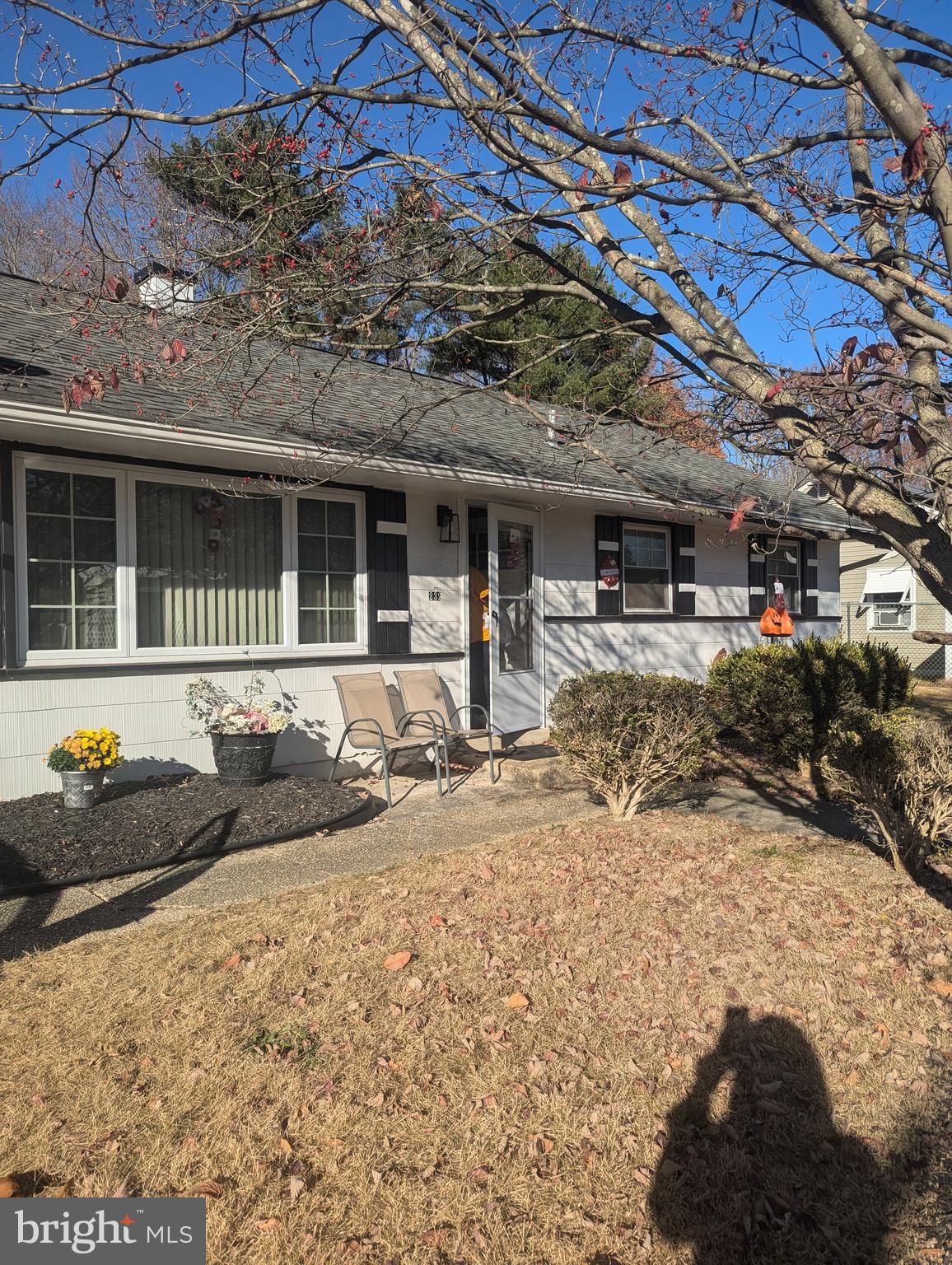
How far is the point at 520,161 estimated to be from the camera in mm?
4051

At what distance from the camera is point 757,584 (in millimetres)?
13266

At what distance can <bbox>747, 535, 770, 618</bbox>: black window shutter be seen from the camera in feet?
43.0

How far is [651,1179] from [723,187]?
11.6 ft

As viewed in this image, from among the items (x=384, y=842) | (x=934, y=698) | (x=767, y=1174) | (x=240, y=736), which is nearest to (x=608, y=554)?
(x=240, y=736)

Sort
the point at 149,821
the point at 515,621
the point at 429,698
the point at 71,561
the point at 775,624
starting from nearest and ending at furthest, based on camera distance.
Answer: the point at 149,821 → the point at 71,561 → the point at 429,698 → the point at 515,621 → the point at 775,624

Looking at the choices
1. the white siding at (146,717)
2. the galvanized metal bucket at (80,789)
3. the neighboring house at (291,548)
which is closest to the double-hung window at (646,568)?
the neighboring house at (291,548)

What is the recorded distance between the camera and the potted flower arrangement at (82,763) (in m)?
5.91

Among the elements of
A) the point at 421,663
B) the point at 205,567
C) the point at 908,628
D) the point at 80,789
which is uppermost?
the point at 205,567

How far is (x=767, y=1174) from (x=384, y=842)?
12.0ft

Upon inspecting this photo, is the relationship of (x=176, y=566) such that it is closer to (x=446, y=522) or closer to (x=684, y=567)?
(x=446, y=522)

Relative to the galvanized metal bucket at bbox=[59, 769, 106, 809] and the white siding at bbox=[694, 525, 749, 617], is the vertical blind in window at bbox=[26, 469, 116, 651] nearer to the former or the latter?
the galvanized metal bucket at bbox=[59, 769, 106, 809]

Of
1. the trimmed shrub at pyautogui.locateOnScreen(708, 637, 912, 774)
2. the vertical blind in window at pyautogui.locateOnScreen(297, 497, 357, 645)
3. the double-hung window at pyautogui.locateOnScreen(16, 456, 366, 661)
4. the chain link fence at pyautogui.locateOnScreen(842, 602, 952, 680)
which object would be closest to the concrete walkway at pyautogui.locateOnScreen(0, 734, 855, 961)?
the trimmed shrub at pyautogui.locateOnScreen(708, 637, 912, 774)

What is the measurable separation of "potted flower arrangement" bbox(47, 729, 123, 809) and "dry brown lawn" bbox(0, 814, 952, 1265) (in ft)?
6.29

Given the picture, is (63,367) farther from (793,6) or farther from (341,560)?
(793,6)
